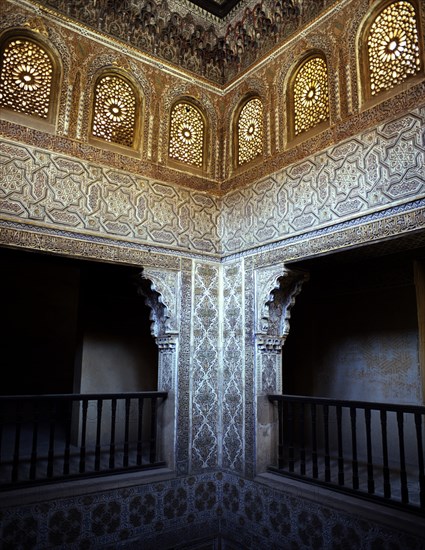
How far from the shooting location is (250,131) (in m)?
5.53

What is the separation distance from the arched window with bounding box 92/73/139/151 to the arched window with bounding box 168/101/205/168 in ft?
1.69

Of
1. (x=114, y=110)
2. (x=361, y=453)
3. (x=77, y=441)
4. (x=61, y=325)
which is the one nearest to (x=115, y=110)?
(x=114, y=110)

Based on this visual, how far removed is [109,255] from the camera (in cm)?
462

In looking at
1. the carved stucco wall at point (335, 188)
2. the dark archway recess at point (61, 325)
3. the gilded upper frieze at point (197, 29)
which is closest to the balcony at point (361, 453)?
the carved stucco wall at point (335, 188)

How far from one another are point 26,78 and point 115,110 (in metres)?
0.95

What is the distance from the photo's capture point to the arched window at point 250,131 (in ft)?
17.7

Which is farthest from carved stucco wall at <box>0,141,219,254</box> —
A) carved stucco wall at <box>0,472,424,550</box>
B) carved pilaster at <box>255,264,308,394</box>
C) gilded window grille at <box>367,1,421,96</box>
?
carved stucco wall at <box>0,472,424,550</box>

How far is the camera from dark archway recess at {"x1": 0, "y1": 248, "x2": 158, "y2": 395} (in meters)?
6.23

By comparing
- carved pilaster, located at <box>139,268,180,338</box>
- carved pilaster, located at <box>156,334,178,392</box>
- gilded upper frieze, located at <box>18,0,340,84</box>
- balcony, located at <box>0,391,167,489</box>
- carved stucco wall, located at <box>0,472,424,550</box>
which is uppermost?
gilded upper frieze, located at <box>18,0,340,84</box>

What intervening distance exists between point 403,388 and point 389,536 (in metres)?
2.16

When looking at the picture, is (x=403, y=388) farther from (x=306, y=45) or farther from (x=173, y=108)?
(x=173, y=108)

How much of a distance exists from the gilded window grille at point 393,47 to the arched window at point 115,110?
2.57 m

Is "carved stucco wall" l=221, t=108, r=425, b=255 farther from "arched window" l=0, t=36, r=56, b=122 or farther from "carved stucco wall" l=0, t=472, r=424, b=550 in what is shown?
"carved stucco wall" l=0, t=472, r=424, b=550

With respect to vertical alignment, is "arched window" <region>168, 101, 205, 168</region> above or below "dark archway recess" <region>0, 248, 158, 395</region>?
above
